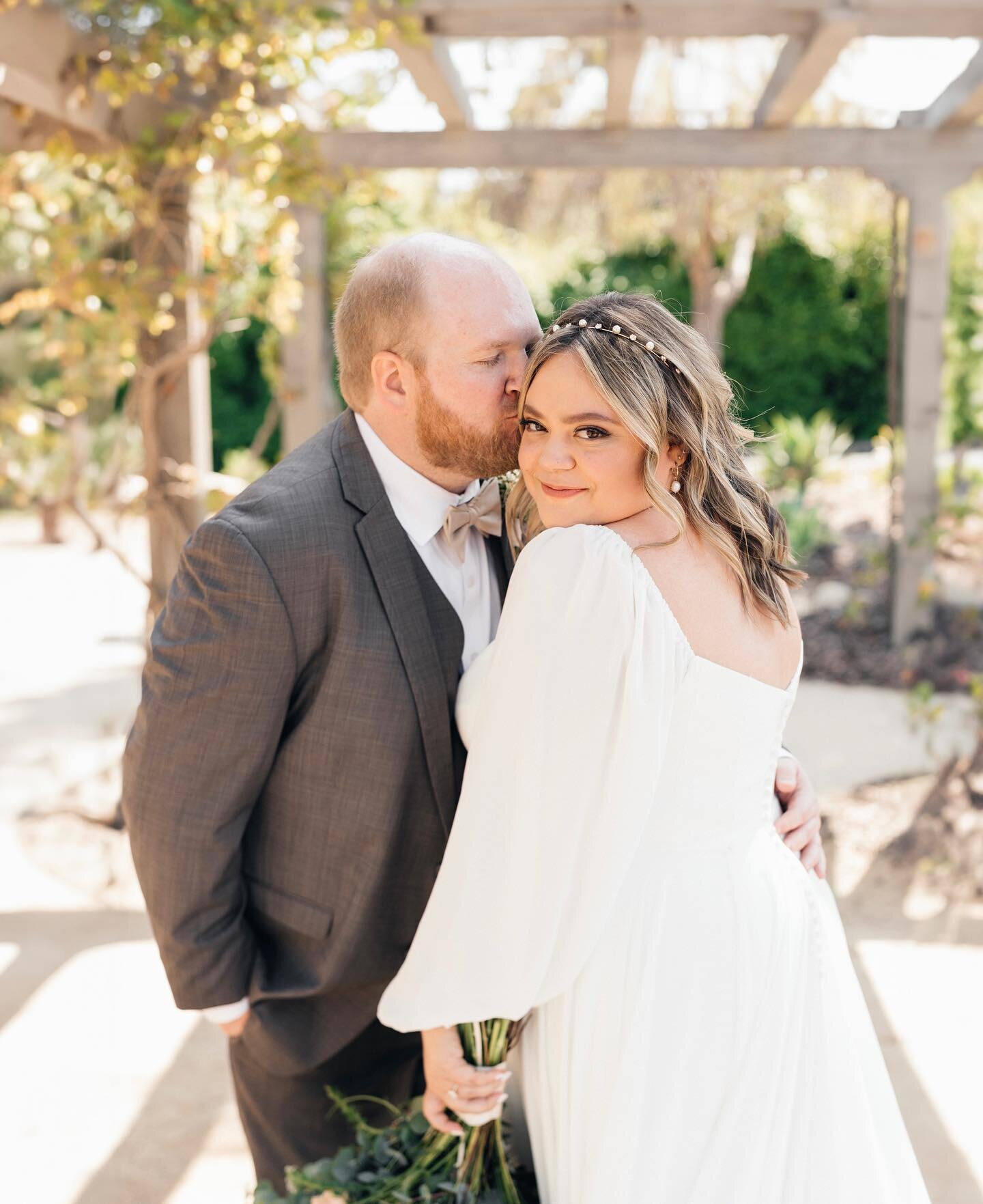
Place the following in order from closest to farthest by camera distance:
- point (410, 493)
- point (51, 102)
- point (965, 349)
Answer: point (410, 493), point (51, 102), point (965, 349)

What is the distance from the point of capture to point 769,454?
10.9 meters

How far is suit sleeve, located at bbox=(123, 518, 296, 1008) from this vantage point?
179cm

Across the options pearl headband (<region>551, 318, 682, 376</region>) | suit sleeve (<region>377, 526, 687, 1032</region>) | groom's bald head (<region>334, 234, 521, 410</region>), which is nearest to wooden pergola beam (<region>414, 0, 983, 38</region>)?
groom's bald head (<region>334, 234, 521, 410</region>)

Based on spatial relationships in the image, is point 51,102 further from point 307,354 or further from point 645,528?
point 645,528

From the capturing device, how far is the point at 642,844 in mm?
1647

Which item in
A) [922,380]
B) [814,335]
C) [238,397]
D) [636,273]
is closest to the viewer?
[922,380]

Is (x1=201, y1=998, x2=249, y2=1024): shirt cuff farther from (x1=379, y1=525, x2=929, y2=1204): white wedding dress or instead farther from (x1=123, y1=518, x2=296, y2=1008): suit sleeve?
(x1=379, y1=525, x2=929, y2=1204): white wedding dress

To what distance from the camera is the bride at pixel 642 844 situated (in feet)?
5.01

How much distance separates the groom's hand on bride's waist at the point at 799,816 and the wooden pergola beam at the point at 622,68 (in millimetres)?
3265

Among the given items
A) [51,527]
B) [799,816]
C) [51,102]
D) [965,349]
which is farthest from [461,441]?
[965,349]

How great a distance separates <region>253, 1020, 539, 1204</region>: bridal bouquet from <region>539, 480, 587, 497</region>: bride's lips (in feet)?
2.54

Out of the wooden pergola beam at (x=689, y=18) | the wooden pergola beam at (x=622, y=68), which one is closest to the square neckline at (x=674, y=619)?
the wooden pergola beam at (x=689, y=18)

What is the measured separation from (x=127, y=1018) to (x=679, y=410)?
110 inches

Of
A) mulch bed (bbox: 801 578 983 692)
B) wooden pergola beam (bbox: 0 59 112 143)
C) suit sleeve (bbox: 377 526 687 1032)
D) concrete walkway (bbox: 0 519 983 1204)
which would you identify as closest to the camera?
suit sleeve (bbox: 377 526 687 1032)
